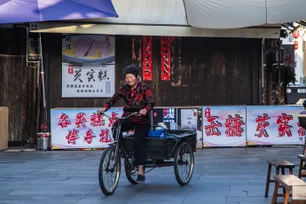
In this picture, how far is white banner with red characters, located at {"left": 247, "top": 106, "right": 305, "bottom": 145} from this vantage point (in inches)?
584

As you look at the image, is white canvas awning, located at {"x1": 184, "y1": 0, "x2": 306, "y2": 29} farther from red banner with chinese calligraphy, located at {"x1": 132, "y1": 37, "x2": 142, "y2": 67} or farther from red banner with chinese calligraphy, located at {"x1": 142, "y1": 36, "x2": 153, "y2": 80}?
red banner with chinese calligraphy, located at {"x1": 132, "y1": 37, "x2": 142, "y2": 67}

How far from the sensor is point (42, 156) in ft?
44.1

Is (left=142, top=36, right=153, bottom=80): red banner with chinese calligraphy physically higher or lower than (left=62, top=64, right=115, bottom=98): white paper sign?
higher

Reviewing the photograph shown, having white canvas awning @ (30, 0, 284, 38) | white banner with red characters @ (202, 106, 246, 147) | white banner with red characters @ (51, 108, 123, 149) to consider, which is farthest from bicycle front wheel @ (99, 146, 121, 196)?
white banner with red characters @ (202, 106, 246, 147)

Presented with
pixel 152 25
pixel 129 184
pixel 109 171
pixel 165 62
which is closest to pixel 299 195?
pixel 109 171

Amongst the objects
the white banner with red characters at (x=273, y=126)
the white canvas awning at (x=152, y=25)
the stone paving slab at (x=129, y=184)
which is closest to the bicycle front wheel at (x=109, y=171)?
the stone paving slab at (x=129, y=184)

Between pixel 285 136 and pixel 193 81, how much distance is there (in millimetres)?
2862

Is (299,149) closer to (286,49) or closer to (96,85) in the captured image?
(96,85)

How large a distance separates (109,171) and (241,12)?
22.6 ft

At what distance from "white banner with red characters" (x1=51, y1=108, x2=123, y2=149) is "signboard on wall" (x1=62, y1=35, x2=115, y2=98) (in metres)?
1.01

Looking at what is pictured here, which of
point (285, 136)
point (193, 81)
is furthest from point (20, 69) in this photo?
point (285, 136)

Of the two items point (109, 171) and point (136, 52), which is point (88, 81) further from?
point (109, 171)

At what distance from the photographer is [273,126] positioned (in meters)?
14.8

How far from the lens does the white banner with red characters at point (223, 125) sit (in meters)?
14.8
